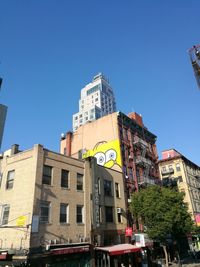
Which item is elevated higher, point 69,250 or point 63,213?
point 63,213

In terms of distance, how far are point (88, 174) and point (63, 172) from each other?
10.8ft

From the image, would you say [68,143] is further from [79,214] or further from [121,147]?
[79,214]

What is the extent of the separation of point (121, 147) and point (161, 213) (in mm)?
11499

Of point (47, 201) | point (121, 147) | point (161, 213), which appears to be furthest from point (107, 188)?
point (47, 201)

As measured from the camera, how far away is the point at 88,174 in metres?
27.2

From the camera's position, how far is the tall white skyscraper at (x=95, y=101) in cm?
14388

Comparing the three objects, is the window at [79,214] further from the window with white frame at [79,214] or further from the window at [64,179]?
the window at [64,179]

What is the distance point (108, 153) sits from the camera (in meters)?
37.0

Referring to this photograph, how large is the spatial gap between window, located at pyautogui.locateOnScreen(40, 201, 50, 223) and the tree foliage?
1274 cm

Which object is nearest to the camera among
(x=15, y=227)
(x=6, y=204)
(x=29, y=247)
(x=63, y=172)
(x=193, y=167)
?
(x=29, y=247)

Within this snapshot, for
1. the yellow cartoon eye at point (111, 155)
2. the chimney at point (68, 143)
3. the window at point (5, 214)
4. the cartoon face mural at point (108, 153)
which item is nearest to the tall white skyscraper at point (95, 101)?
the chimney at point (68, 143)

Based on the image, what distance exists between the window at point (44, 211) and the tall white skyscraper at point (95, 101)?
118m

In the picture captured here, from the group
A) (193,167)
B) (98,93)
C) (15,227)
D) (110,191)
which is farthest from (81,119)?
(15,227)

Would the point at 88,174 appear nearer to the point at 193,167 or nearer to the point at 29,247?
the point at 29,247
